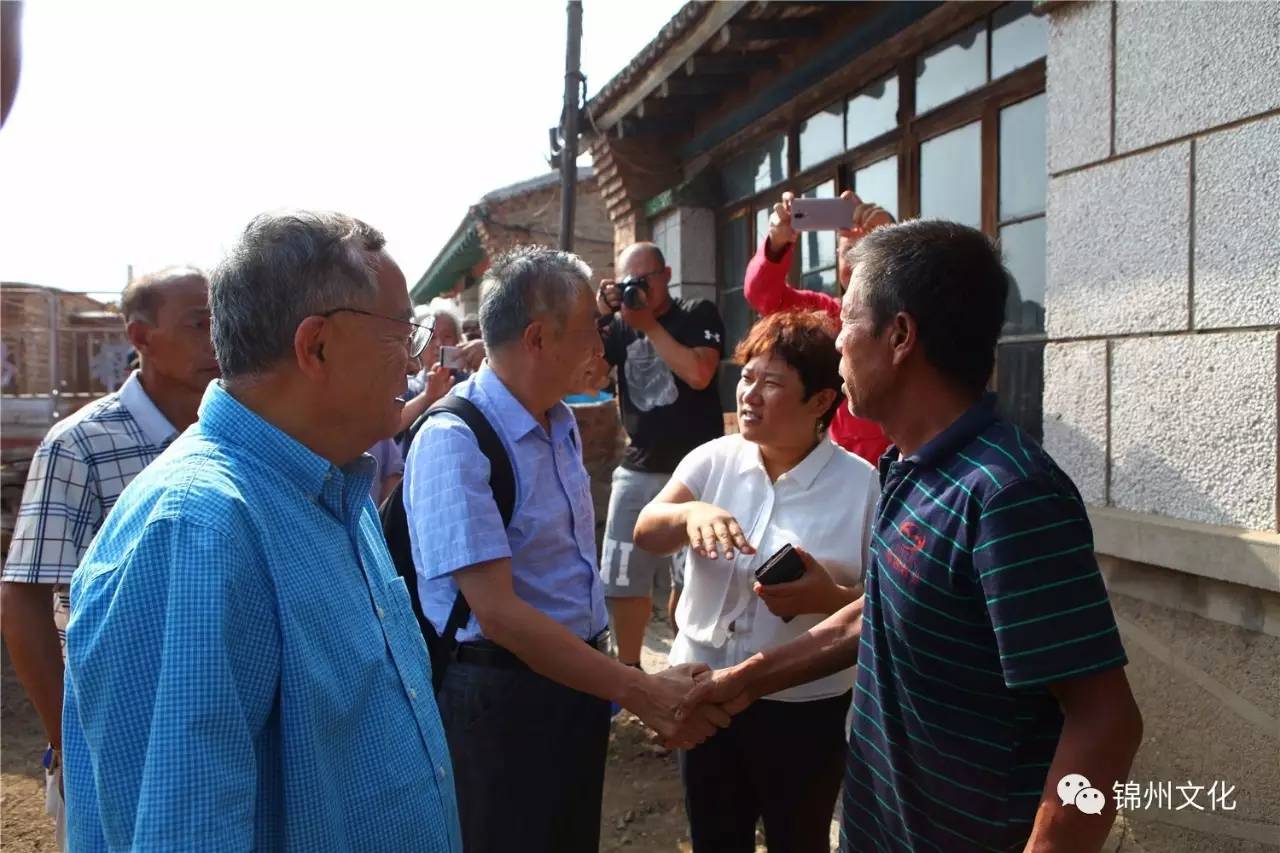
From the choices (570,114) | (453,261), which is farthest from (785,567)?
(453,261)

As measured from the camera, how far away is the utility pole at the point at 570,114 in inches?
313

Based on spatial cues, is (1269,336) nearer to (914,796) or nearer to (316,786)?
(914,796)

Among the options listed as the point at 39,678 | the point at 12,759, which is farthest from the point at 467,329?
the point at 39,678

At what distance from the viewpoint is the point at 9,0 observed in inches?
31.1

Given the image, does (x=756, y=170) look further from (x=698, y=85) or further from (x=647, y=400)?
(x=647, y=400)

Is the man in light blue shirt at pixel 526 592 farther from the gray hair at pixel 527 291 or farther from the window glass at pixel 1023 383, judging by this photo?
the window glass at pixel 1023 383

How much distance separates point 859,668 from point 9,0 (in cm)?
157

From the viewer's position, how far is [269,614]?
109cm

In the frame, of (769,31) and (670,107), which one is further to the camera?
(670,107)

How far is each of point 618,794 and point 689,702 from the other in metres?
2.20

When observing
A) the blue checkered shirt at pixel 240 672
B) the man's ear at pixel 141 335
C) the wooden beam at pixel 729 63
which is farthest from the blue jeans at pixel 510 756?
the wooden beam at pixel 729 63

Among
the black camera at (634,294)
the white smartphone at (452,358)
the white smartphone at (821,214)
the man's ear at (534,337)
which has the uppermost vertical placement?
the white smartphone at (821,214)

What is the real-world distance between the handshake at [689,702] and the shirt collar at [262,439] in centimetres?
104

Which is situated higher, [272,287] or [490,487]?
Result: [272,287]
